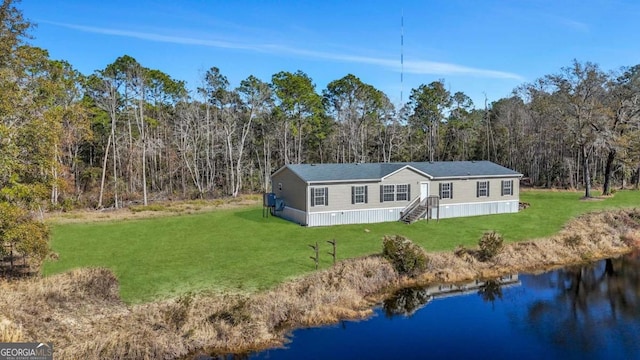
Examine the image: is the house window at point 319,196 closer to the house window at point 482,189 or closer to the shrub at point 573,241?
the house window at point 482,189

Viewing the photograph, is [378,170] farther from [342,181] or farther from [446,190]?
[446,190]

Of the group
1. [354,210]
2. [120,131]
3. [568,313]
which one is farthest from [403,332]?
[120,131]

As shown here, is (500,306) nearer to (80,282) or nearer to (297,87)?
(80,282)

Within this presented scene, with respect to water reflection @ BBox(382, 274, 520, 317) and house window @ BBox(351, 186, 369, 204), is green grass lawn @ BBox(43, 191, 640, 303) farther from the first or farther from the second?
water reflection @ BBox(382, 274, 520, 317)

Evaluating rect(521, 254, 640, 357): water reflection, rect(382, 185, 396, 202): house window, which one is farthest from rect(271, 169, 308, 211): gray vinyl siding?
rect(521, 254, 640, 357): water reflection

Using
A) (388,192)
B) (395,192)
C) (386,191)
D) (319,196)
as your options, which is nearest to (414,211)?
(395,192)

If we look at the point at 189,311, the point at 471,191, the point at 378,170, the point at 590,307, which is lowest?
the point at 590,307
